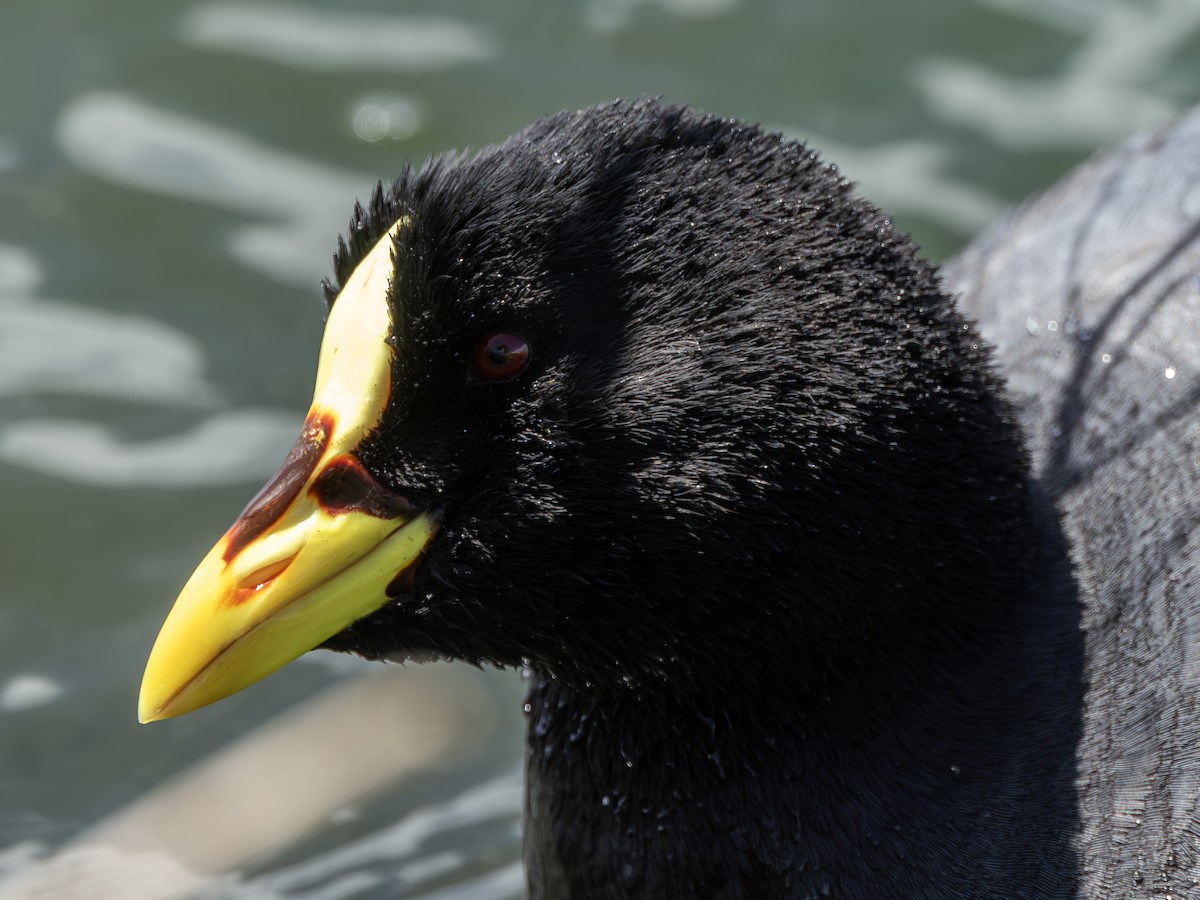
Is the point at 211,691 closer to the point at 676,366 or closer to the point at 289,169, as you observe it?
the point at 676,366

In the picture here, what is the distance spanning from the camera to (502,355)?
8.84 ft

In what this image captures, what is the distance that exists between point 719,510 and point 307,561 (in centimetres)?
64

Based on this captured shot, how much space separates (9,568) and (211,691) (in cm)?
210

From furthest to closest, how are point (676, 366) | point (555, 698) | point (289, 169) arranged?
point (289, 169) < point (555, 698) < point (676, 366)

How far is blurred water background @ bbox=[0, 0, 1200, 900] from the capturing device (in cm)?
415

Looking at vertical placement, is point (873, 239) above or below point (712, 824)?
above

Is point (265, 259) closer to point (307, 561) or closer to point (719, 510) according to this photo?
point (307, 561)

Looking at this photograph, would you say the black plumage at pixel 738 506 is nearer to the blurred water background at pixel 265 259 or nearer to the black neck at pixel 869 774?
the black neck at pixel 869 774

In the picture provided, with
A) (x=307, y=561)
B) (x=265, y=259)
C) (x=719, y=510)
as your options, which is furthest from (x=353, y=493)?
(x=265, y=259)

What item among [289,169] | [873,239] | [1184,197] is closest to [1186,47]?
[1184,197]

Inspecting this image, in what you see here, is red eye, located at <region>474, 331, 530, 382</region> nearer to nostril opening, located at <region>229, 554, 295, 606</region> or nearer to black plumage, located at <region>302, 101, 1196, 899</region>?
black plumage, located at <region>302, 101, 1196, 899</region>

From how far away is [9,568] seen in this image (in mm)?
4672

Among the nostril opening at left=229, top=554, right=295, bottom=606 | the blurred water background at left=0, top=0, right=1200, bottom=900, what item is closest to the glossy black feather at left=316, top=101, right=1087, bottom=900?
the nostril opening at left=229, top=554, right=295, bottom=606

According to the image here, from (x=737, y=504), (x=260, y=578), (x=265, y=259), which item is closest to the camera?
(x=737, y=504)
